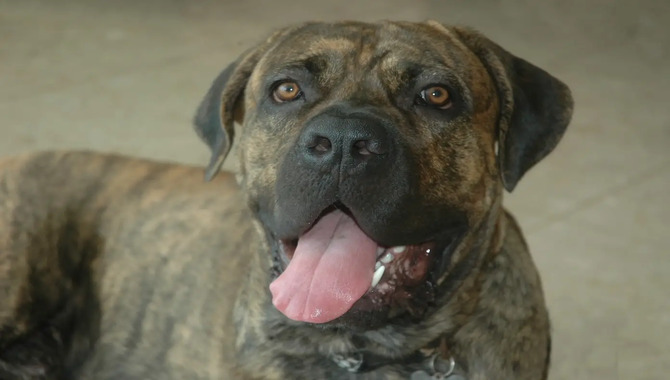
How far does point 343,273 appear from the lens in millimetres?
2473

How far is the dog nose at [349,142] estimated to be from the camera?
2260 mm

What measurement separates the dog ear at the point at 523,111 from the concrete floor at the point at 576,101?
1.21 meters

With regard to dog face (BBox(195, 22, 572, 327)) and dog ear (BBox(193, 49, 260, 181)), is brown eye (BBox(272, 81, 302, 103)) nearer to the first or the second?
dog face (BBox(195, 22, 572, 327))

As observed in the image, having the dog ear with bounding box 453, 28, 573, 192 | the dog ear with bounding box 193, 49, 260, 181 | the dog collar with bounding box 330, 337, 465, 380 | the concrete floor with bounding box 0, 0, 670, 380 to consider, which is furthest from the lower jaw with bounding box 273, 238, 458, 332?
the concrete floor with bounding box 0, 0, 670, 380

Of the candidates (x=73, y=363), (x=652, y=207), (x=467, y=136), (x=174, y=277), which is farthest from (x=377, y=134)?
(x=652, y=207)

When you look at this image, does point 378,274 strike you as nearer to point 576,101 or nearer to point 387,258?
point 387,258

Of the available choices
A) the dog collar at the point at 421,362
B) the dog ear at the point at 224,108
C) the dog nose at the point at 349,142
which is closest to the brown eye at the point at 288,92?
the dog ear at the point at 224,108

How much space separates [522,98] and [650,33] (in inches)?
195

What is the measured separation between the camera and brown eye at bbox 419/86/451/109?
2555 millimetres

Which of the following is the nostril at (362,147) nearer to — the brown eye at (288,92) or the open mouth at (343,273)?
the open mouth at (343,273)

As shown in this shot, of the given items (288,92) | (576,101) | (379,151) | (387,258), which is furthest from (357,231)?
(576,101)

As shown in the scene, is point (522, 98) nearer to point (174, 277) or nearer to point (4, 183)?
point (174, 277)

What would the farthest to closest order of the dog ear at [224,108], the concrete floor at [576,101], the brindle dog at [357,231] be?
the concrete floor at [576,101], the dog ear at [224,108], the brindle dog at [357,231]

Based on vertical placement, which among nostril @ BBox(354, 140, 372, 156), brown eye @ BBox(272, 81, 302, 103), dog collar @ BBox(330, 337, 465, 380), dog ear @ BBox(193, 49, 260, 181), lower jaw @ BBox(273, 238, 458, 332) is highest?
nostril @ BBox(354, 140, 372, 156)
